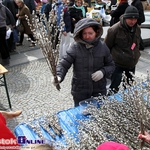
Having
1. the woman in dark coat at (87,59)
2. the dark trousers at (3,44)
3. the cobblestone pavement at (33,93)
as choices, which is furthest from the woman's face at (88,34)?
the dark trousers at (3,44)

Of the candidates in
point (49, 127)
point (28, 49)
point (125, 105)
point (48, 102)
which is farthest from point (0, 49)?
point (125, 105)

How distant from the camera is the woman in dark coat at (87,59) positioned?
214cm

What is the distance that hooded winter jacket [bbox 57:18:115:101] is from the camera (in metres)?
2.16

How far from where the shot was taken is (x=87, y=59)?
86.8 inches

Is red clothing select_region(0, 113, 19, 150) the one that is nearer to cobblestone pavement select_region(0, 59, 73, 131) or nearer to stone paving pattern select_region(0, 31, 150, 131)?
stone paving pattern select_region(0, 31, 150, 131)

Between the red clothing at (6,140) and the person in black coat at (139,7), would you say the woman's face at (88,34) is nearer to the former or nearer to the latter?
the red clothing at (6,140)

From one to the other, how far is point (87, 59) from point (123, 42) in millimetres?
768

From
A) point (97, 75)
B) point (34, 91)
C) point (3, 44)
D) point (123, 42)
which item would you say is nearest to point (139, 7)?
point (123, 42)

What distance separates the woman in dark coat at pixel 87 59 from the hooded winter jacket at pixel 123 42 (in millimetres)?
535

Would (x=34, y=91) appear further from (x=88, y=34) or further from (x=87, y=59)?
(x=88, y=34)

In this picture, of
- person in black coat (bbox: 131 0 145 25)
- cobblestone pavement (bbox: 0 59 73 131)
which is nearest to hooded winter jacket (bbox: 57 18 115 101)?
cobblestone pavement (bbox: 0 59 73 131)

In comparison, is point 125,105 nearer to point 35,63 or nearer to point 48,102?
point 48,102

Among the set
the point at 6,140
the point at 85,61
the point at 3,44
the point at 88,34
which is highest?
the point at 88,34

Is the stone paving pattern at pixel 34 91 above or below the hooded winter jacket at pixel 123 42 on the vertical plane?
below
